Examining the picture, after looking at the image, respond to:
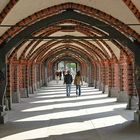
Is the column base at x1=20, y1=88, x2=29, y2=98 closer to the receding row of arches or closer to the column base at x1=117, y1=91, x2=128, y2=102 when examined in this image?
the receding row of arches

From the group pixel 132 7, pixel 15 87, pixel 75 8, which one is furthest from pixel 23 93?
pixel 132 7

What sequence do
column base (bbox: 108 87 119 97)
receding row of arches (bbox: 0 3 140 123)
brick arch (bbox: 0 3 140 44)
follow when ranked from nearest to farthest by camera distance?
brick arch (bbox: 0 3 140 44) → receding row of arches (bbox: 0 3 140 123) → column base (bbox: 108 87 119 97)

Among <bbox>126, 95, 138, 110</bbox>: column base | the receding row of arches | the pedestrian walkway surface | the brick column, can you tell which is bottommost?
the pedestrian walkway surface

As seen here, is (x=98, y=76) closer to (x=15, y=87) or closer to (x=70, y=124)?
(x=15, y=87)

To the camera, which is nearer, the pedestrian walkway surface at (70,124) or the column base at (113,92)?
the pedestrian walkway surface at (70,124)

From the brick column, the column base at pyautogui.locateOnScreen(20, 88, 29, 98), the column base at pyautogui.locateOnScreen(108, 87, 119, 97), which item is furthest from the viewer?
the column base at pyautogui.locateOnScreen(20, 88, 29, 98)

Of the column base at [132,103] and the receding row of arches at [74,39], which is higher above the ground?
the receding row of arches at [74,39]

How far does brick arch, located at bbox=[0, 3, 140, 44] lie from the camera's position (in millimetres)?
14422

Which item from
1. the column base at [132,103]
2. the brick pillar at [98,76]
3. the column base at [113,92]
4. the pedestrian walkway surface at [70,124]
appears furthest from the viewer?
the brick pillar at [98,76]

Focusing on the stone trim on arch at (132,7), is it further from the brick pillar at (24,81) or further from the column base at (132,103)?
the brick pillar at (24,81)

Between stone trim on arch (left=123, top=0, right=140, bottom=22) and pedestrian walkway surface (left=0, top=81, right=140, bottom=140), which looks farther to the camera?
stone trim on arch (left=123, top=0, right=140, bottom=22)

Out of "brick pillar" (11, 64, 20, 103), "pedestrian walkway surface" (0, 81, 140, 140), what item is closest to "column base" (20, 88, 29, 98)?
"brick pillar" (11, 64, 20, 103)

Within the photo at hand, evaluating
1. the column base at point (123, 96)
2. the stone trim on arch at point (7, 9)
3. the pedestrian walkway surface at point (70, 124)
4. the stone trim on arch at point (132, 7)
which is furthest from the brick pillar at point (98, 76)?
the stone trim on arch at point (7, 9)

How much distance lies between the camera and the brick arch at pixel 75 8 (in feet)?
47.3
